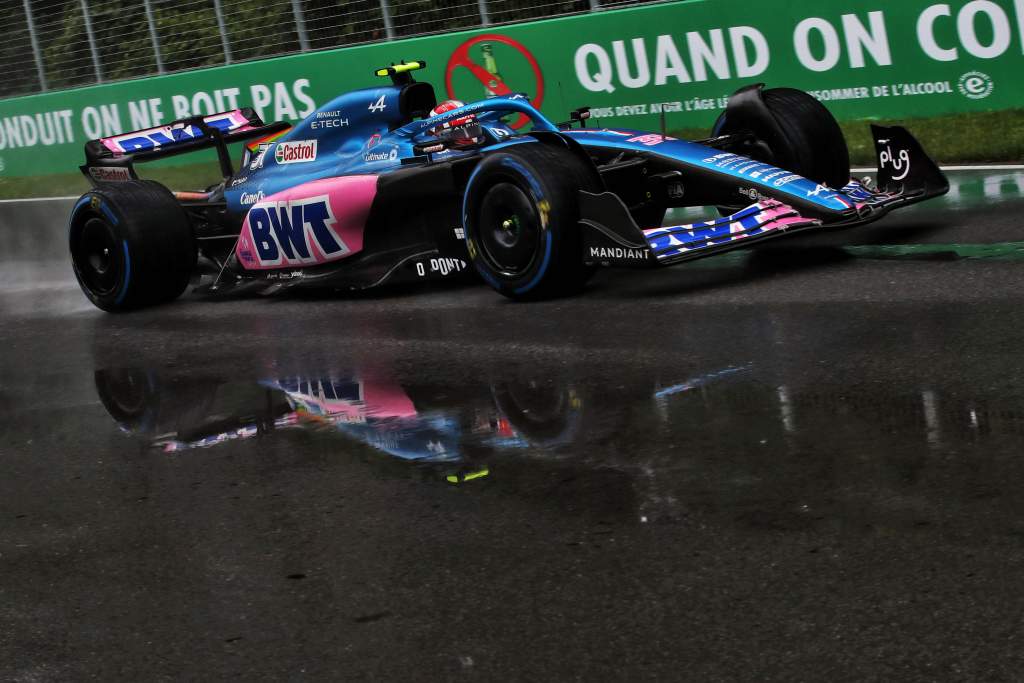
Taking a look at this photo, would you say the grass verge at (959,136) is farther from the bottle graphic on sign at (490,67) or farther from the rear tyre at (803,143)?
the rear tyre at (803,143)

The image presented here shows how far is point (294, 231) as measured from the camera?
9266 millimetres

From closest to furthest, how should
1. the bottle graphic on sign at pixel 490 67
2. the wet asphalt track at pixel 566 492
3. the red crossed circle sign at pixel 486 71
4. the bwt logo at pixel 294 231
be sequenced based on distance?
the wet asphalt track at pixel 566 492, the bwt logo at pixel 294 231, the red crossed circle sign at pixel 486 71, the bottle graphic on sign at pixel 490 67

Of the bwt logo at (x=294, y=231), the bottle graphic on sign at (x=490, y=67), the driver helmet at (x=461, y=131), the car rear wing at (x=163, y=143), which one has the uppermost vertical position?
the bottle graphic on sign at (x=490, y=67)

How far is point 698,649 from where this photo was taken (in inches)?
139

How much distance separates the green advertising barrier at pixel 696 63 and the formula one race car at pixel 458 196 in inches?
75.2

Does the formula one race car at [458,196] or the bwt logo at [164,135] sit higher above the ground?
the bwt logo at [164,135]

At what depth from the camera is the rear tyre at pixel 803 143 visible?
8633mm

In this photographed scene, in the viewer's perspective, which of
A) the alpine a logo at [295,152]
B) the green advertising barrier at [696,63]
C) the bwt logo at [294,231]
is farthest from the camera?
the green advertising barrier at [696,63]

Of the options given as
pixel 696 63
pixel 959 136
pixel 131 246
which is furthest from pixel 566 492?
pixel 696 63

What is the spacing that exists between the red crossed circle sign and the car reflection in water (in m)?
8.00

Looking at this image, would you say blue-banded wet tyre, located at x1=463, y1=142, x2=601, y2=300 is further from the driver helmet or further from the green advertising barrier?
the green advertising barrier

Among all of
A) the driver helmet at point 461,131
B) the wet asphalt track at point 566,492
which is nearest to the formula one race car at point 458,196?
the driver helmet at point 461,131

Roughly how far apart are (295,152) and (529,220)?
8.09 feet

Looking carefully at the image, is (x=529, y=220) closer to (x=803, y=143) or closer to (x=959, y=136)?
(x=803, y=143)
